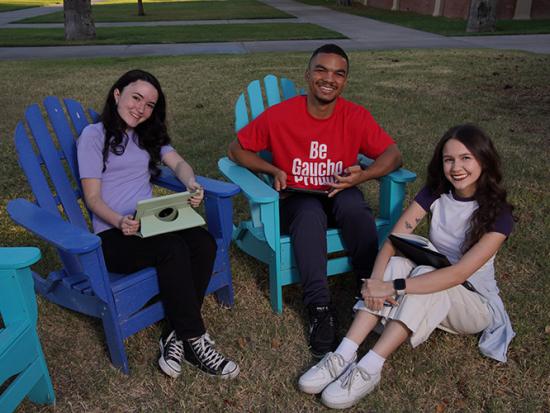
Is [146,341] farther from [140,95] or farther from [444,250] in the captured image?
[444,250]

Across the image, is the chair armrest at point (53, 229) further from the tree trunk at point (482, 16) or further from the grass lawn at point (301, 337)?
the tree trunk at point (482, 16)

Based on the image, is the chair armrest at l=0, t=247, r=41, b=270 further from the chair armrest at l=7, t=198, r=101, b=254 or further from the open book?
the open book

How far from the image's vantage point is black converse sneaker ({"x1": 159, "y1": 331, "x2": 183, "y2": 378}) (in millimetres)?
2496

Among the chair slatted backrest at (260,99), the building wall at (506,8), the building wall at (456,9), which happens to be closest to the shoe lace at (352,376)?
the chair slatted backrest at (260,99)

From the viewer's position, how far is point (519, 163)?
500 cm

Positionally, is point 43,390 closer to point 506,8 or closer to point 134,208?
point 134,208

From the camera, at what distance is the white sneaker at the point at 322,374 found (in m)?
2.36

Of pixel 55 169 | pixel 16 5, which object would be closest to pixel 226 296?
pixel 55 169

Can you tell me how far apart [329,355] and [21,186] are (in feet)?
11.4

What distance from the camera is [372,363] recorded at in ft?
7.72

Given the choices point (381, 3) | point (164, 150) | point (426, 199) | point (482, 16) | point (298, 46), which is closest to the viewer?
point (426, 199)

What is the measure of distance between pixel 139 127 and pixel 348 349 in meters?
1.51

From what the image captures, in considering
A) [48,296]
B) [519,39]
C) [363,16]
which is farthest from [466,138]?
[363,16]

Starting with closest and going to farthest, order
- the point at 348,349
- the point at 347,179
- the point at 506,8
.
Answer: the point at 348,349 < the point at 347,179 < the point at 506,8
